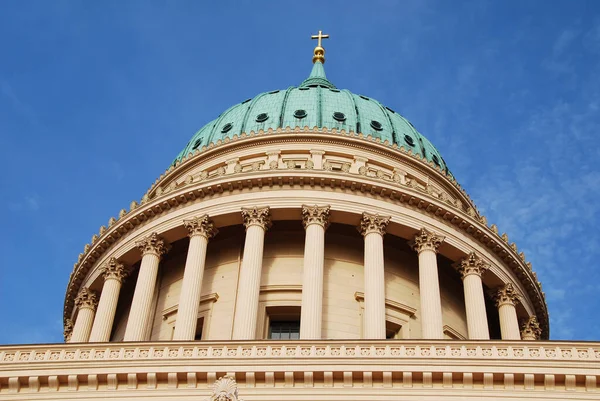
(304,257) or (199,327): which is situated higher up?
(304,257)

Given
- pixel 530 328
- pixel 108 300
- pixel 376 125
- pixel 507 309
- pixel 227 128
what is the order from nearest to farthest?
Answer: pixel 108 300
pixel 507 309
pixel 530 328
pixel 376 125
pixel 227 128

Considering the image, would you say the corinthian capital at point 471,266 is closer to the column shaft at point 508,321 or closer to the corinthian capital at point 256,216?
the column shaft at point 508,321

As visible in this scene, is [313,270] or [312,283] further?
[313,270]

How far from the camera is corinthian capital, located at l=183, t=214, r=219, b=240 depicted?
4578cm

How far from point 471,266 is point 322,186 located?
29.3 ft

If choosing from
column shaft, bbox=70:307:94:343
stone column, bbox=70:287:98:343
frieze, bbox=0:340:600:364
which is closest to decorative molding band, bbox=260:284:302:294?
column shaft, bbox=70:307:94:343

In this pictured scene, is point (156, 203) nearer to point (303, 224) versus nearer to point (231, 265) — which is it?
point (231, 265)

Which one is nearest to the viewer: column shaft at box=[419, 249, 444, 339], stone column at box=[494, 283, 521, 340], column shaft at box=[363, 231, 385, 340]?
column shaft at box=[363, 231, 385, 340]

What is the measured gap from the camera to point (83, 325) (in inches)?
1944

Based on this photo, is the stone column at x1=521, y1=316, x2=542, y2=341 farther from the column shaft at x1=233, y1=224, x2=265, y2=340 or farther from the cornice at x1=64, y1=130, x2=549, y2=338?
the column shaft at x1=233, y1=224, x2=265, y2=340

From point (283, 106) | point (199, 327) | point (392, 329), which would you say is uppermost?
point (283, 106)

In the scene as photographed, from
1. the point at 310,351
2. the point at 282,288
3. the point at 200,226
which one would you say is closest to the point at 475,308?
the point at 282,288

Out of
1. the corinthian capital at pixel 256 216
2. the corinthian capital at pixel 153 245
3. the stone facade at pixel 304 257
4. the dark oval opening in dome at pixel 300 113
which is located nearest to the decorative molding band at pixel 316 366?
the stone facade at pixel 304 257

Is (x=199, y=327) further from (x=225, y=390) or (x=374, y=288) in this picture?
(x=225, y=390)
